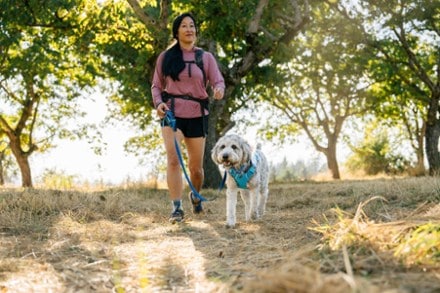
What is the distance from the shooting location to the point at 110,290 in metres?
3.01

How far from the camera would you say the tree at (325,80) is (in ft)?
63.9

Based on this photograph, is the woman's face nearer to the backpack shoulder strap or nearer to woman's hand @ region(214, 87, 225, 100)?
the backpack shoulder strap

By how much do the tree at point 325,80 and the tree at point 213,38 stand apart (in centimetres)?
188

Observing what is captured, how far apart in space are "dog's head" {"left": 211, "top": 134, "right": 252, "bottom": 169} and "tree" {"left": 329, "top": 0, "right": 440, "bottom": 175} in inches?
556

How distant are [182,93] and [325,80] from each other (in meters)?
19.4

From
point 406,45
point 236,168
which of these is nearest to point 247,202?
point 236,168

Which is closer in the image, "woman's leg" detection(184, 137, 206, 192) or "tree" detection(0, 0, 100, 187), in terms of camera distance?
"woman's leg" detection(184, 137, 206, 192)

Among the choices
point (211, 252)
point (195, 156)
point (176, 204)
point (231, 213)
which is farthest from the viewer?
point (195, 156)

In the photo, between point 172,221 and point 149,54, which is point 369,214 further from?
point 149,54

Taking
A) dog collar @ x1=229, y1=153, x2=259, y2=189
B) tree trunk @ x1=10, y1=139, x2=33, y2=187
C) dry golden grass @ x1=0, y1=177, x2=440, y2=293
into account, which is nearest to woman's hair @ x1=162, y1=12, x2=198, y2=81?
dog collar @ x1=229, y1=153, x2=259, y2=189

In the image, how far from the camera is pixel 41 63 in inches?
651

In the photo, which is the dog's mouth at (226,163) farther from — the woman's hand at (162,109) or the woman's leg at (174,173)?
the woman's hand at (162,109)

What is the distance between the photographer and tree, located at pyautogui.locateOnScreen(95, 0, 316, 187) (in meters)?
13.4

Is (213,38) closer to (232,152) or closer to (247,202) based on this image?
(247,202)
